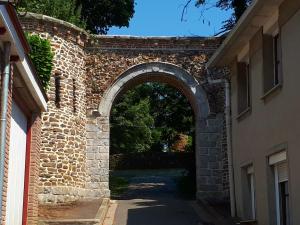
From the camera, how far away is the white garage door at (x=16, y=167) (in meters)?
10.0

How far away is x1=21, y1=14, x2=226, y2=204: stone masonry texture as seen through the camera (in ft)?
64.9

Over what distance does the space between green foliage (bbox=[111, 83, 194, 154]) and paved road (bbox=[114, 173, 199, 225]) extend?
27.5 ft

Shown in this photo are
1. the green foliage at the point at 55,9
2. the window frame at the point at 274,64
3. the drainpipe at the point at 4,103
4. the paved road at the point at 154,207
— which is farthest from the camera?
the green foliage at the point at 55,9

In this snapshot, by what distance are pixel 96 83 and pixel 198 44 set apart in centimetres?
438

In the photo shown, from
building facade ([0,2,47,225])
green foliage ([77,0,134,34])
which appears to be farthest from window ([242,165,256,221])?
green foliage ([77,0,134,34])

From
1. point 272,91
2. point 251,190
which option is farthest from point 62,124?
point 272,91

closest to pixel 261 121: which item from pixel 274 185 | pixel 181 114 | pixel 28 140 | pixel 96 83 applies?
pixel 274 185

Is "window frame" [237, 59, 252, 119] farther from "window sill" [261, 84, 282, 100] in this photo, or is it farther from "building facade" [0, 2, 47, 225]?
"building facade" [0, 2, 47, 225]

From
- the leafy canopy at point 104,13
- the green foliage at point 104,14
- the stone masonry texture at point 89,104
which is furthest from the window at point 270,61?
the green foliage at point 104,14

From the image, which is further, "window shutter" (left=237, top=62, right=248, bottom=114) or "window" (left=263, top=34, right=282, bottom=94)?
"window shutter" (left=237, top=62, right=248, bottom=114)

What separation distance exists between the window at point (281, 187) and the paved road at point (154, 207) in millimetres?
5238

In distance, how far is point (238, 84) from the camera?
14.2m

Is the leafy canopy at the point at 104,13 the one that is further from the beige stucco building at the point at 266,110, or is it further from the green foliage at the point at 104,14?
the beige stucco building at the point at 266,110

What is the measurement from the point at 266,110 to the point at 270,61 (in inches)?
40.4
